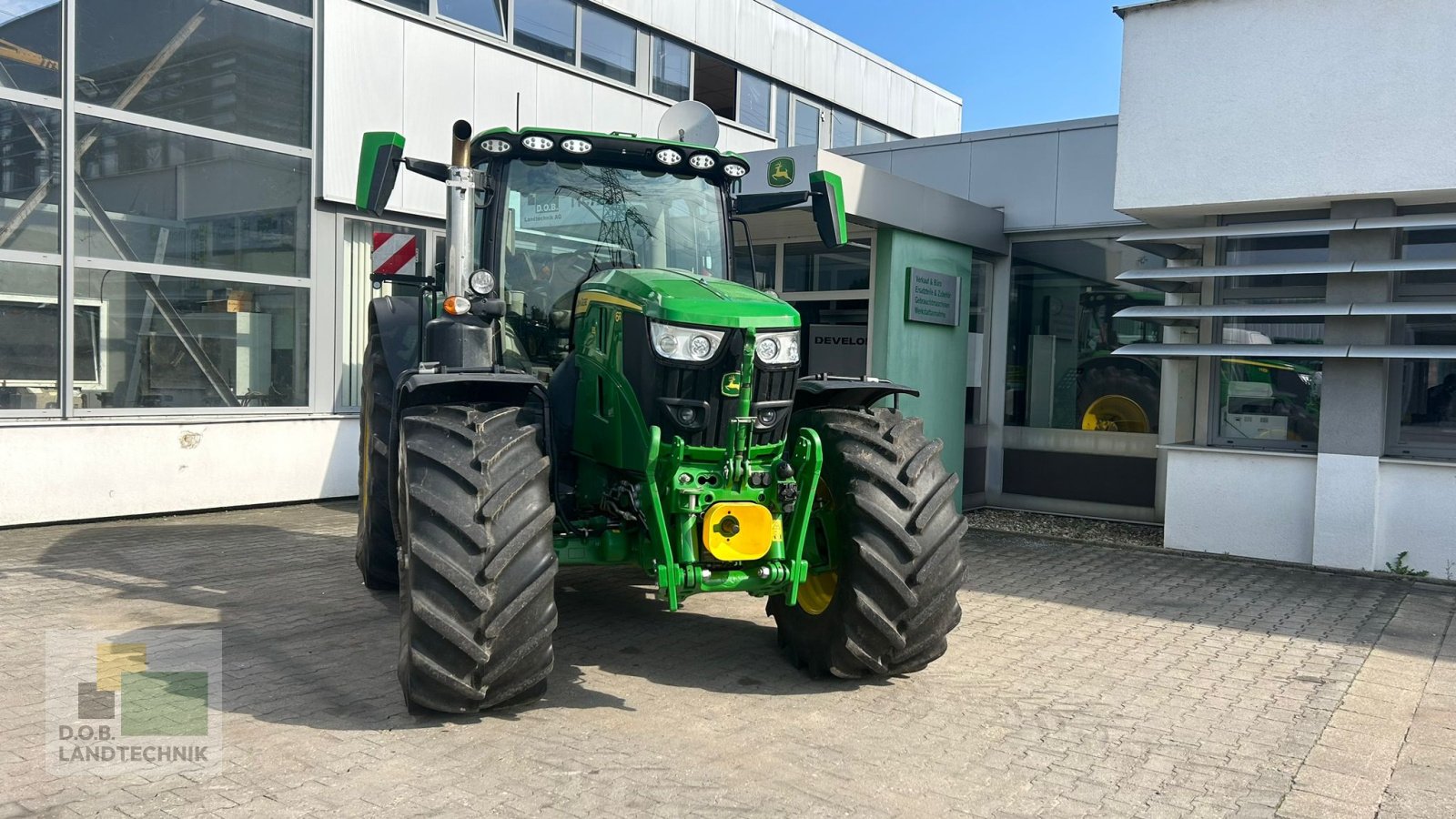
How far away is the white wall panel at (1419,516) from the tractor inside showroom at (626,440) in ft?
15.8

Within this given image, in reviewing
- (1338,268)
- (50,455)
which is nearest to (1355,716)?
(1338,268)

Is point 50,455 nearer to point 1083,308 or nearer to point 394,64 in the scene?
point 394,64

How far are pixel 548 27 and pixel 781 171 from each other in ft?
21.1

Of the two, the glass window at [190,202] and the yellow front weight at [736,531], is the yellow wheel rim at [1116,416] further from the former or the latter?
the glass window at [190,202]

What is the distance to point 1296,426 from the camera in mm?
8852

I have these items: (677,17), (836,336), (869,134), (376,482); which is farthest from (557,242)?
(869,134)

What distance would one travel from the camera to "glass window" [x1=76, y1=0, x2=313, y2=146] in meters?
9.15

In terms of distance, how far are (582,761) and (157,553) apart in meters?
5.30

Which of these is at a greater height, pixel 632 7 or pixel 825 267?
pixel 632 7

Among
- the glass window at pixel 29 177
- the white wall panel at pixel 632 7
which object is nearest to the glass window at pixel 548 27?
the white wall panel at pixel 632 7

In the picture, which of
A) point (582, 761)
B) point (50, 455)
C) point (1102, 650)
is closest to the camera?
point (582, 761)

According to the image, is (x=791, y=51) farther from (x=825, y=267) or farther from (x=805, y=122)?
(x=825, y=267)

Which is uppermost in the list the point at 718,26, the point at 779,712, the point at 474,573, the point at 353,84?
the point at 718,26

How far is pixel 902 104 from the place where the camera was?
75.1 feet
